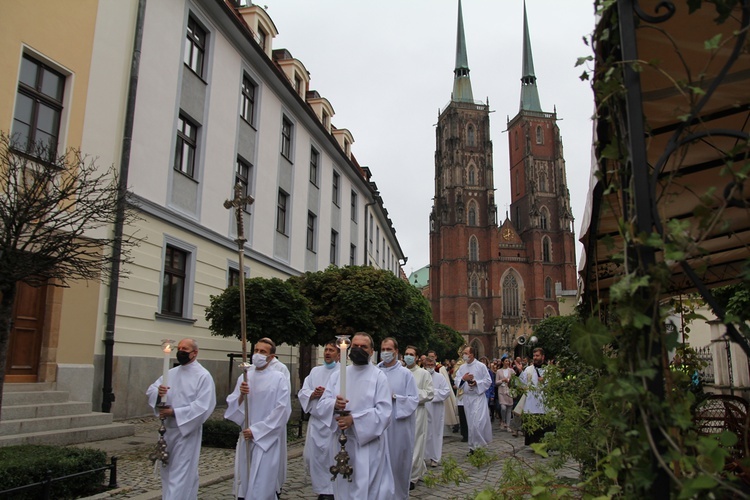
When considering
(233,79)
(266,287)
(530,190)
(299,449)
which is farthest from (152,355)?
(530,190)

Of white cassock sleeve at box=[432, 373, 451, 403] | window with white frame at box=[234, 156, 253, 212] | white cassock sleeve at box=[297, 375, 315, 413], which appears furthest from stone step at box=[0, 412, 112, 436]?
window with white frame at box=[234, 156, 253, 212]

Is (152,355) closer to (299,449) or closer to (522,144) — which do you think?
(299,449)

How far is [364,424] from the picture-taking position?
6.34 metres

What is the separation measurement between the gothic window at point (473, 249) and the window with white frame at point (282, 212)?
64838mm

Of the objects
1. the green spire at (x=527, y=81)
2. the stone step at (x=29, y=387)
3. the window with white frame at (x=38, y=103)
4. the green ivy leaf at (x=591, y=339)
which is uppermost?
the green spire at (x=527, y=81)

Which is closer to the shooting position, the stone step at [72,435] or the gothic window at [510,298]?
the stone step at [72,435]

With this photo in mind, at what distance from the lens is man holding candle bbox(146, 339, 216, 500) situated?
6648 mm

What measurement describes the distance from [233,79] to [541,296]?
236 feet

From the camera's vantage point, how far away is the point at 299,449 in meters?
11.8

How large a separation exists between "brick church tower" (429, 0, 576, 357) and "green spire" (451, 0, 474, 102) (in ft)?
1.78

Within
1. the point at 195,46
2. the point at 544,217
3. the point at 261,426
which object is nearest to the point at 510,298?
the point at 544,217

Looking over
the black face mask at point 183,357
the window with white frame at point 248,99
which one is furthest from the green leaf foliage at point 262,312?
the window with white frame at point 248,99

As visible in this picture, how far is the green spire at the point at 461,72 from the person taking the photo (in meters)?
95.1

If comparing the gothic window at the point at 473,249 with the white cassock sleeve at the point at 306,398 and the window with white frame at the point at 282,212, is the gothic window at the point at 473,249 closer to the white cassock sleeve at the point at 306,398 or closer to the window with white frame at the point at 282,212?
the window with white frame at the point at 282,212
